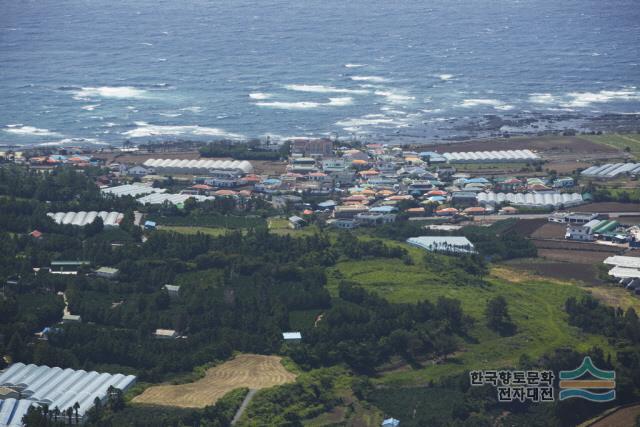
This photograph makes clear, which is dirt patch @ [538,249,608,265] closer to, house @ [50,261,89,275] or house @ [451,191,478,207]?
house @ [451,191,478,207]

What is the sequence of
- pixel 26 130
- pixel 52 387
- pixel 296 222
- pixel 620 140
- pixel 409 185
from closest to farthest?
pixel 52 387 → pixel 296 222 → pixel 409 185 → pixel 620 140 → pixel 26 130

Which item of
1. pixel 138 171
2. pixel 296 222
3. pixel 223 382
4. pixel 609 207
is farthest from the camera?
pixel 138 171

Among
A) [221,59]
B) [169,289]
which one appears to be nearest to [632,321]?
[169,289]

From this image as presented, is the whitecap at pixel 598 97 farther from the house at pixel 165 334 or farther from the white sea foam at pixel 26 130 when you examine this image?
the house at pixel 165 334

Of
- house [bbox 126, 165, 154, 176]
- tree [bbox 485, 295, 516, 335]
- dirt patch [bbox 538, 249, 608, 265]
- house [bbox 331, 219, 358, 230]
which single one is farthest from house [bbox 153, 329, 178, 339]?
house [bbox 126, 165, 154, 176]

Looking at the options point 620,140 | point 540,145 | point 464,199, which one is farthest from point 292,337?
point 620,140

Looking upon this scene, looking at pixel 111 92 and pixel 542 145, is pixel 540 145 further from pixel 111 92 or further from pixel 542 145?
pixel 111 92

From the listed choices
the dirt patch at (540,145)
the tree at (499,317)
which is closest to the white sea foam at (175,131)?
the dirt patch at (540,145)
